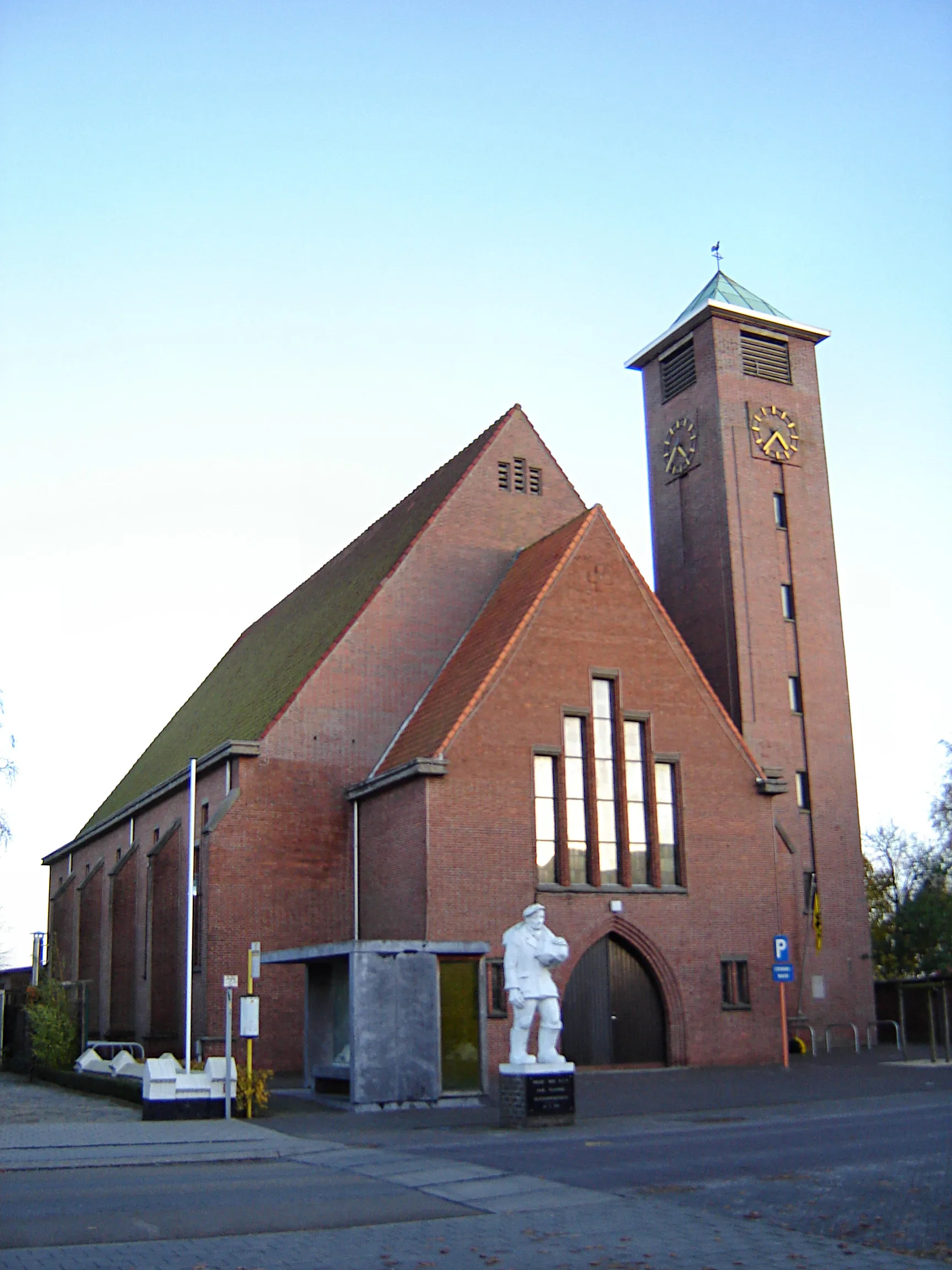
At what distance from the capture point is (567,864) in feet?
96.9

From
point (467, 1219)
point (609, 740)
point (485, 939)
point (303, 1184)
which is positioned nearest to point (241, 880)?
point (485, 939)

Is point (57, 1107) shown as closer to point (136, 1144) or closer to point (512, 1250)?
point (136, 1144)

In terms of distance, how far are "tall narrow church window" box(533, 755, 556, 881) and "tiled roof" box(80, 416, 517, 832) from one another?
6.46 m

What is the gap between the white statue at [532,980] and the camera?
1958 cm

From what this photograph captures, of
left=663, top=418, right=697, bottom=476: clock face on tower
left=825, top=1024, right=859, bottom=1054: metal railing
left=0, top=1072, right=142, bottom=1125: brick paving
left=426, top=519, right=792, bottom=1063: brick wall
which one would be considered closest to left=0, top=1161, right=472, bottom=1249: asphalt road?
left=0, top=1072, right=142, bottom=1125: brick paving

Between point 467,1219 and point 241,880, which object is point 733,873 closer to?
point 241,880

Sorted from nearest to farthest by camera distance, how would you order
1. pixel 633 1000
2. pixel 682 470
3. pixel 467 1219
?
pixel 467 1219 < pixel 633 1000 < pixel 682 470

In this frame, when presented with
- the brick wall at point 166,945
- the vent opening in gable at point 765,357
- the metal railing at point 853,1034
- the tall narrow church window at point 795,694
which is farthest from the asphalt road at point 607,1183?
the vent opening in gable at point 765,357

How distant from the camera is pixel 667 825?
3114 centimetres

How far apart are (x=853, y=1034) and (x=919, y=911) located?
1324 centimetres

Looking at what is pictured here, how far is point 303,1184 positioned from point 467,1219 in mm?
2859

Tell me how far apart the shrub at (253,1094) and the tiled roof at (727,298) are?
2838 centimetres

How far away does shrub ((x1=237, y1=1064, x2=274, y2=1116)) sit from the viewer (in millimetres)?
20719

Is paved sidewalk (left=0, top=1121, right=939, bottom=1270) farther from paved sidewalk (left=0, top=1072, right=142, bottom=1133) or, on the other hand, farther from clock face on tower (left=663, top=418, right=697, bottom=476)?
clock face on tower (left=663, top=418, right=697, bottom=476)
